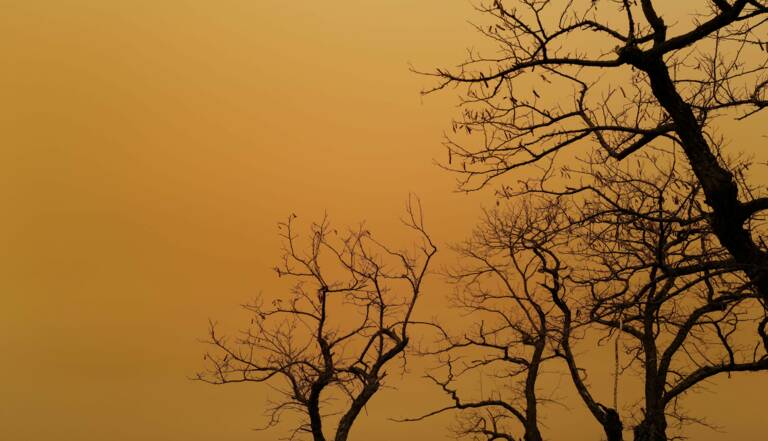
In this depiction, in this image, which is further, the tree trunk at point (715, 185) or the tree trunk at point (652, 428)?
the tree trunk at point (652, 428)

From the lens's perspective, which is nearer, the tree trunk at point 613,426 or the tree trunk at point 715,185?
the tree trunk at point 715,185

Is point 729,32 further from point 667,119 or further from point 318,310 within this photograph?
point 318,310

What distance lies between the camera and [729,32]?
666 cm

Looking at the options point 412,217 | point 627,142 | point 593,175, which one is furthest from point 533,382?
point 627,142

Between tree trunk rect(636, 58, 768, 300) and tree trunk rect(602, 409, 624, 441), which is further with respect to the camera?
tree trunk rect(602, 409, 624, 441)

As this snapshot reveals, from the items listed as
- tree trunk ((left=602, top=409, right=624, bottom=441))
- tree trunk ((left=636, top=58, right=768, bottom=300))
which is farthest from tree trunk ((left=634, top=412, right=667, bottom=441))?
tree trunk ((left=636, top=58, right=768, bottom=300))

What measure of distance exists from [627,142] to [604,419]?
18.2 feet

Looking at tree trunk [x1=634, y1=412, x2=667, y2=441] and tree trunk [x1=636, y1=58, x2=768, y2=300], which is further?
tree trunk [x1=634, y1=412, x2=667, y2=441]

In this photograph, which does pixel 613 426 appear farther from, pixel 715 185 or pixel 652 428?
pixel 715 185

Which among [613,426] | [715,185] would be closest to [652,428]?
[613,426]

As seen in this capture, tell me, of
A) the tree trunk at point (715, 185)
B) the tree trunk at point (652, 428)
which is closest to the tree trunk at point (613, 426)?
the tree trunk at point (652, 428)

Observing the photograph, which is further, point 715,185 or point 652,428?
point 652,428

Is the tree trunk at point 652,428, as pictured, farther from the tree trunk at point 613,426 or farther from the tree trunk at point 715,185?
the tree trunk at point 715,185

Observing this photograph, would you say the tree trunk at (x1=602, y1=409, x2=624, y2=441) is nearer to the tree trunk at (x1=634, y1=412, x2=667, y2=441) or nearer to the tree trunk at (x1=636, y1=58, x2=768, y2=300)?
the tree trunk at (x1=634, y1=412, x2=667, y2=441)
